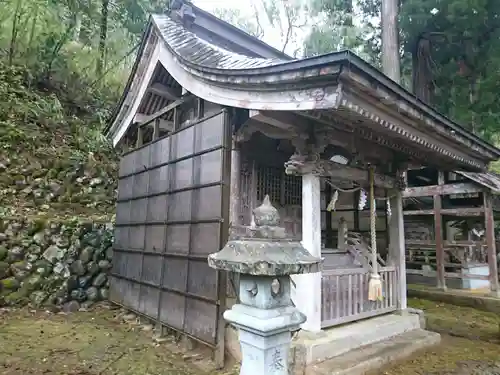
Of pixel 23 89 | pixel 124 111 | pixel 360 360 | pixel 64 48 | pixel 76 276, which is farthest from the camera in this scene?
pixel 64 48

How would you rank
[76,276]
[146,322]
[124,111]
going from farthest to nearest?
[76,276] → [124,111] → [146,322]

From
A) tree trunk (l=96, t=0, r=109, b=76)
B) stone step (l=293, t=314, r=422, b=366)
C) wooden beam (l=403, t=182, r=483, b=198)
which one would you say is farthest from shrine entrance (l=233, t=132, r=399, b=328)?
tree trunk (l=96, t=0, r=109, b=76)

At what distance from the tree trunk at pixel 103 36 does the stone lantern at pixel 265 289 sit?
48.8 feet

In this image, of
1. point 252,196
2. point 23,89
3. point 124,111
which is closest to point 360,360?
point 252,196

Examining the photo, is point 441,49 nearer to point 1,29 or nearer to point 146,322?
point 146,322

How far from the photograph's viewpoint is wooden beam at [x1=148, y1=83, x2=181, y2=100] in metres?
6.71

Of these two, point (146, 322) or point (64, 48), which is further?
point (64, 48)

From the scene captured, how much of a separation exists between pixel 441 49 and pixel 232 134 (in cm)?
925

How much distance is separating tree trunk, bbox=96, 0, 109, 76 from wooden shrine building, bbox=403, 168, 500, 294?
1284cm

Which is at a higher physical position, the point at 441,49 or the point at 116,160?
the point at 441,49

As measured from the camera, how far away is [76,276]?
821 centimetres

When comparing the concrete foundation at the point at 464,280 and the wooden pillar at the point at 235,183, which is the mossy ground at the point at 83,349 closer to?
the wooden pillar at the point at 235,183

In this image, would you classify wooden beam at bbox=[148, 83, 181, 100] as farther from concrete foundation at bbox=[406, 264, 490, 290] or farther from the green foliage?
concrete foundation at bbox=[406, 264, 490, 290]

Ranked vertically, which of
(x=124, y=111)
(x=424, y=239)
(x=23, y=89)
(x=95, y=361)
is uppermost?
(x=23, y=89)
